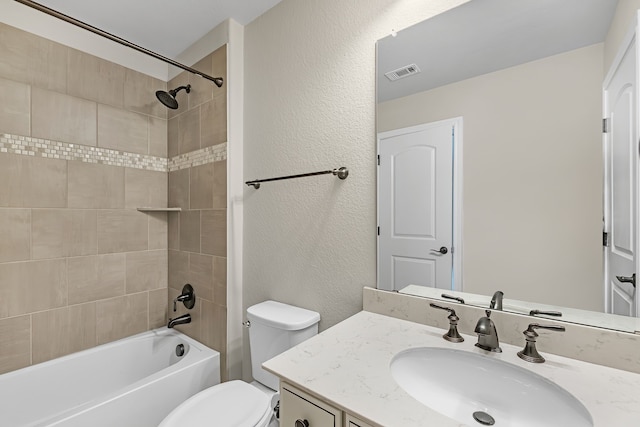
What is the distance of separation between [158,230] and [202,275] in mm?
596

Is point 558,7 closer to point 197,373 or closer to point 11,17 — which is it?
point 197,373

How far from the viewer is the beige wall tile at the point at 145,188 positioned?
206cm

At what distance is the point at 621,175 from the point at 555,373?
0.57m

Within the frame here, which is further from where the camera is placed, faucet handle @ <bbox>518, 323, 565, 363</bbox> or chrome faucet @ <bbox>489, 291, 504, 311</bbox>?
chrome faucet @ <bbox>489, 291, 504, 311</bbox>

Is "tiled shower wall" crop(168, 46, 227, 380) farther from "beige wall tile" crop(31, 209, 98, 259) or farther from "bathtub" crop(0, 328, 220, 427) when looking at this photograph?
"beige wall tile" crop(31, 209, 98, 259)

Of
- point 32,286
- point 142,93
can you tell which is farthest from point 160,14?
point 32,286

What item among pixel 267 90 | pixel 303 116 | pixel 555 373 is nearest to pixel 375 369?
pixel 555 373

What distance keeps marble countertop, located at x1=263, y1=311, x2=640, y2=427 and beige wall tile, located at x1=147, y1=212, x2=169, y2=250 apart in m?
1.74

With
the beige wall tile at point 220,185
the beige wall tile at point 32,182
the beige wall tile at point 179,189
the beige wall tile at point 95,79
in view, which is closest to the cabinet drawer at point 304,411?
the beige wall tile at point 220,185

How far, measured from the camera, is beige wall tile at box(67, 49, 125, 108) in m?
1.81

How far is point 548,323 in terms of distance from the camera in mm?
885

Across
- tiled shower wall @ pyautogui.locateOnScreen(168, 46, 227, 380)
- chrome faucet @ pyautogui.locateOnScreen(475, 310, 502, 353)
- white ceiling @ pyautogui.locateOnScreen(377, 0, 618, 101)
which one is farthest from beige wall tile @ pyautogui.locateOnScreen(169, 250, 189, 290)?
chrome faucet @ pyautogui.locateOnScreen(475, 310, 502, 353)

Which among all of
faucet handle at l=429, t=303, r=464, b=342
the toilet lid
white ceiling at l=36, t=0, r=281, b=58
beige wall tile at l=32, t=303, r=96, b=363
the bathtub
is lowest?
the bathtub

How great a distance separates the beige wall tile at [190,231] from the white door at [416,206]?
1317mm
